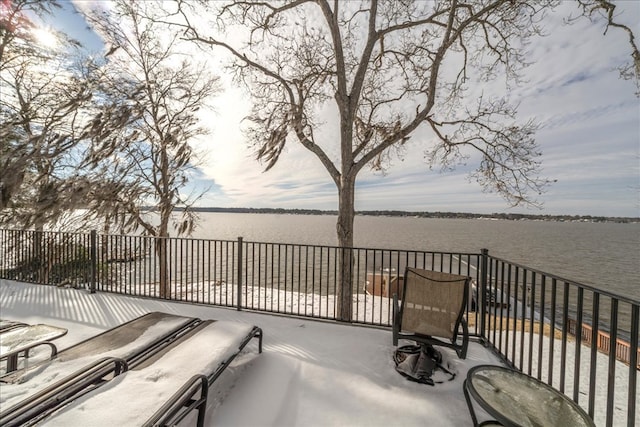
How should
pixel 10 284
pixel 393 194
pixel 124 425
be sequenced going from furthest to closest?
1. pixel 393 194
2. pixel 10 284
3. pixel 124 425

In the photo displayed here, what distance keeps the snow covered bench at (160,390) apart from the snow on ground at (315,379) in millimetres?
61

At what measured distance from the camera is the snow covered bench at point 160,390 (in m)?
1.43

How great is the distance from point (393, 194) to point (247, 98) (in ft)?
69.6

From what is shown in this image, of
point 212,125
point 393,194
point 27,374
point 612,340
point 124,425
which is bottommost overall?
point 27,374

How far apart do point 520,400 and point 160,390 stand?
2326mm

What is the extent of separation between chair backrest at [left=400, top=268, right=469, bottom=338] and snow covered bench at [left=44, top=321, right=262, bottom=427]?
5.86 feet

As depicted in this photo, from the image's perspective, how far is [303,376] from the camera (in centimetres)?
247

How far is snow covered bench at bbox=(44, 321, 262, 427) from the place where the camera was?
143 centimetres

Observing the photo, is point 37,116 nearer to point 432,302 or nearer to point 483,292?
point 432,302

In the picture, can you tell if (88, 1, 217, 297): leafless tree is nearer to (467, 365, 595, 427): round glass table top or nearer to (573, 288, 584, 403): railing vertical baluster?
(467, 365, 595, 427): round glass table top

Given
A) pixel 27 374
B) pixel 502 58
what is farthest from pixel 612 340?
pixel 502 58

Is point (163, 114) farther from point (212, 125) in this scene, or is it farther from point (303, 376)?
point (303, 376)

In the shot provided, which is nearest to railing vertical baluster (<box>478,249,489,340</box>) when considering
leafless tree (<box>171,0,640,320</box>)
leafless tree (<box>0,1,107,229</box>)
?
leafless tree (<box>171,0,640,320</box>)

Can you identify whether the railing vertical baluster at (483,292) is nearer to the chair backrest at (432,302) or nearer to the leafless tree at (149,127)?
the chair backrest at (432,302)
